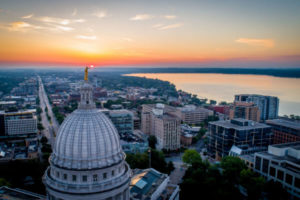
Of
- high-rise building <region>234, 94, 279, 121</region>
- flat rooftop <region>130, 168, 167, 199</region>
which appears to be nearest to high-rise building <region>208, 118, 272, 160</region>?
flat rooftop <region>130, 168, 167, 199</region>

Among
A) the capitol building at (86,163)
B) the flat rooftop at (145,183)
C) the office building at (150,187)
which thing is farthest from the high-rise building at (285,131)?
the capitol building at (86,163)

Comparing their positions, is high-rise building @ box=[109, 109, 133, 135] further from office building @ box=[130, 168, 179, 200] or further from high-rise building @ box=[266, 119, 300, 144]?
high-rise building @ box=[266, 119, 300, 144]

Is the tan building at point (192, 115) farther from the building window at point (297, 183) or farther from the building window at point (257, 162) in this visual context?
the building window at point (297, 183)

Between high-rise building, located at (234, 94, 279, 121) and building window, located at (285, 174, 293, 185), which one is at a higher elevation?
high-rise building, located at (234, 94, 279, 121)

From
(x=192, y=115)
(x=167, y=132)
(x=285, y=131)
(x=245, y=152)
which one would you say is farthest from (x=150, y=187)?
(x=192, y=115)

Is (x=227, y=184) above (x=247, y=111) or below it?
below

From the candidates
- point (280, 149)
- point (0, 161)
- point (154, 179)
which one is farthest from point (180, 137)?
point (0, 161)

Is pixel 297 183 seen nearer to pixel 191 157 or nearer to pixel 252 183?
pixel 252 183
